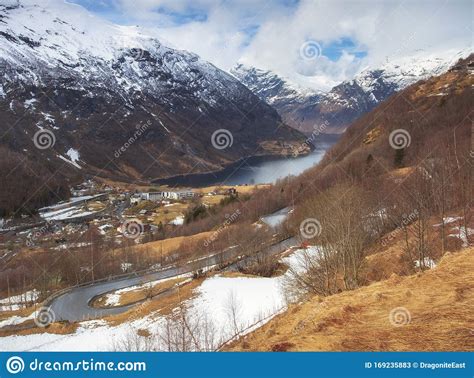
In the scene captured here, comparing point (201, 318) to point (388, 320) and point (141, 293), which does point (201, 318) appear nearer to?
point (388, 320)

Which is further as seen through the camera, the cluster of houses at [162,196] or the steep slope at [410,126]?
the cluster of houses at [162,196]

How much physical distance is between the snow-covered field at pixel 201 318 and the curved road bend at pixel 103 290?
8366 millimetres

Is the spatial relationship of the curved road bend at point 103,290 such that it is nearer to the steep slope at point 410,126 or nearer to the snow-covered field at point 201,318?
the snow-covered field at point 201,318

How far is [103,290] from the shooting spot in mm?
54906

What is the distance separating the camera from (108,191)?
173 m

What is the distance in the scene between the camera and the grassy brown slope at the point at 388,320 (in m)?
9.52

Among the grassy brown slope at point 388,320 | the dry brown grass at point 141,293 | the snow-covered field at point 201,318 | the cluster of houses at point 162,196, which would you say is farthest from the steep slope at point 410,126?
the grassy brown slope at point 388,320

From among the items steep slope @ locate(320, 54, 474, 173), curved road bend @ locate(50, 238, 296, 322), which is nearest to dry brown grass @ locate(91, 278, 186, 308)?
curved road bend @ locate(50, 238, 296, 322)

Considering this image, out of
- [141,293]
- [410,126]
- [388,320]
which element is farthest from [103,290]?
[410,126]

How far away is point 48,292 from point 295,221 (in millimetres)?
35226

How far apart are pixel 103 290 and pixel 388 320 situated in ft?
162

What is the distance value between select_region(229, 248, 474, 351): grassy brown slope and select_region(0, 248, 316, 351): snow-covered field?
1201 centimetres

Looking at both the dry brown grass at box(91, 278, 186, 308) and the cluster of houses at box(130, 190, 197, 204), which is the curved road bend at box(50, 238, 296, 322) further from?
the cluster of houses at box(130, 190, 197, 204)

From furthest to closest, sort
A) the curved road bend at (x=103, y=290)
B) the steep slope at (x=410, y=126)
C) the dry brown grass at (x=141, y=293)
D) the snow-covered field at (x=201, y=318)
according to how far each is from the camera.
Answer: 1. the steep slope at (x=410, y=126)
2. the dry brown grass at (x=141, y=293)
3. the curved road bend at (x=103, y=290)
4. the snow-covered field at (x=201, y=318)
